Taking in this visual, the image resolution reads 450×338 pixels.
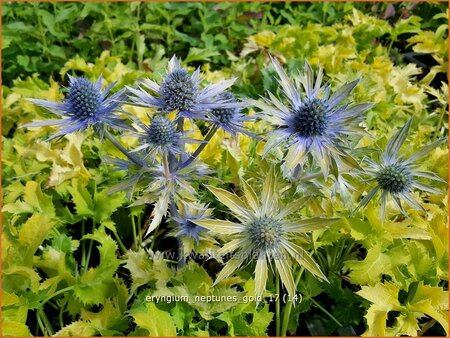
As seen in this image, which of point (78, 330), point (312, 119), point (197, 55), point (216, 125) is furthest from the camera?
point (197, 55)

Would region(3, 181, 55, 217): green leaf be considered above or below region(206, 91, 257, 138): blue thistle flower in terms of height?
above

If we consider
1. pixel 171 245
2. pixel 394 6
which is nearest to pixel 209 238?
pixel 171 245

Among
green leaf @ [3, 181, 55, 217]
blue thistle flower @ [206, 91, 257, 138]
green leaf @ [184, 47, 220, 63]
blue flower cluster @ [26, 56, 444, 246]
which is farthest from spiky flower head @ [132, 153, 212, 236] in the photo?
green leaf @ [184, 47, 220, 63]

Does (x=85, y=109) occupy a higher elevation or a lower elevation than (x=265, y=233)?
higher

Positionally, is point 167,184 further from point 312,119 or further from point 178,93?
point 312,119

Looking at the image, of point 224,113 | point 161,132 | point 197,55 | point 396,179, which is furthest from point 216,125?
point 197,55

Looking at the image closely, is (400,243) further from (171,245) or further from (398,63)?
(398,63)

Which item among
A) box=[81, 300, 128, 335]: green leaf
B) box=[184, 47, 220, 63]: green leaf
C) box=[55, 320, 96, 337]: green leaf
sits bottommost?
box=[55, 320, 96, 337]: green leaf

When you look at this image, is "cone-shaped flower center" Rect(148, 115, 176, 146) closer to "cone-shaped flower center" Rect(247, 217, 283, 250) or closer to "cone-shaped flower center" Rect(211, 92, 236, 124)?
"cone-shaped flower center" Rect(211, 92, 236, 124)
